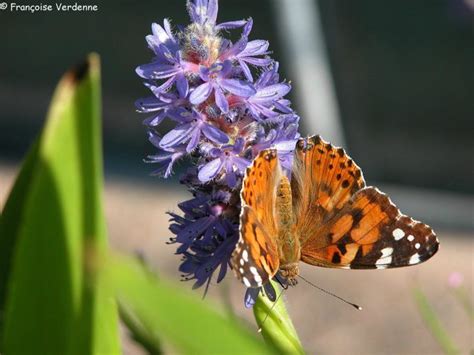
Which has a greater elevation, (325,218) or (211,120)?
(211,120)

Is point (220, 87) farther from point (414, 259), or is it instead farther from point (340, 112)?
point (340, 112)

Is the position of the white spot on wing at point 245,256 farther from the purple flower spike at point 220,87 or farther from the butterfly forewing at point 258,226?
the purple flower spike at point 220,87

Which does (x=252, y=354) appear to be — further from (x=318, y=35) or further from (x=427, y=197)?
(x=427, y=197)

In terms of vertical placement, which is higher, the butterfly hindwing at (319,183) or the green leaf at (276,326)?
the butterfly hindwing at (319,183)

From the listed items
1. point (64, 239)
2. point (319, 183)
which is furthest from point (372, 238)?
point (64, 239)

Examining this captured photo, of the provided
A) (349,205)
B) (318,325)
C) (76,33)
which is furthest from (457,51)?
(349,205)

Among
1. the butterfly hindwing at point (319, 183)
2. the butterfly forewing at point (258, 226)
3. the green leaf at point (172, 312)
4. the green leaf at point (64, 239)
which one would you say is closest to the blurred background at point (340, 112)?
the butterfly hindwing at point (319, 183)
